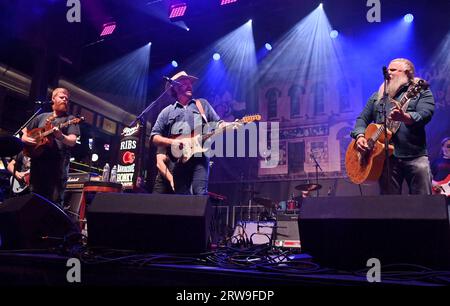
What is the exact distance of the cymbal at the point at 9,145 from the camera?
2.87 meters

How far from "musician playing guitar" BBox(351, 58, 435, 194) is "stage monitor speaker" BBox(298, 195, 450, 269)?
3.02 ft

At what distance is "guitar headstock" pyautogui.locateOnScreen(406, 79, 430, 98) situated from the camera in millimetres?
2930

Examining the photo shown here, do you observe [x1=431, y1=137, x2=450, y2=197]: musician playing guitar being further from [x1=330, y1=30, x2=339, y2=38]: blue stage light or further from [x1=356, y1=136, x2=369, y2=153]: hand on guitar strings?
[x1=330, y1=30, x2=339, y2=38]: blue stage light

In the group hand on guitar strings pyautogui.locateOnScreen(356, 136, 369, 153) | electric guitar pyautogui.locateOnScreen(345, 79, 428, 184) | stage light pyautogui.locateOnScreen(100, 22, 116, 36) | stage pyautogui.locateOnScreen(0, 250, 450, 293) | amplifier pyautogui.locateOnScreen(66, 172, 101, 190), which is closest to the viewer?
stage pyautogui.locateOnScreen(0, 250, 450, 293)

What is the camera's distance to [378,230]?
6.23 feet

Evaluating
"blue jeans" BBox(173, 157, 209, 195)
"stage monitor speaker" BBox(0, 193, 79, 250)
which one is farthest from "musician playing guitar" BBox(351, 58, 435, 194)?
"stage monitor speaker" BBox(0, 193, 79, 250)

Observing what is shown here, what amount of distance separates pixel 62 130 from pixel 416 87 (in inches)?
143

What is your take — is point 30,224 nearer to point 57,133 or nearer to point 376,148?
point 57,133

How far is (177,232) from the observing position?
2318 millimetres

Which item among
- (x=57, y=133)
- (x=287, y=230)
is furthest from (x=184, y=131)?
(x=287, y=230)

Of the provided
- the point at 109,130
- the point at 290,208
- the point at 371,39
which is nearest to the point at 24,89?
the point at 109,130
